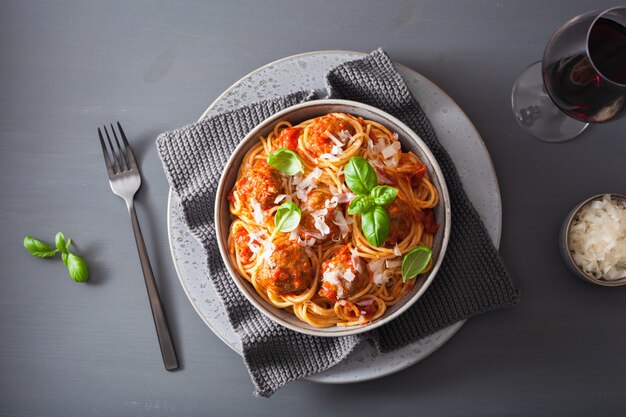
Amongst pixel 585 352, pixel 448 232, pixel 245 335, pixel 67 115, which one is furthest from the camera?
pixel 67 115

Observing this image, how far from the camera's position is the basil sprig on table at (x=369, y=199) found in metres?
2.51

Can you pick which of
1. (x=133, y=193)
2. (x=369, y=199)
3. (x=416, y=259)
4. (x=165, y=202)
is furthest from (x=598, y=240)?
(x=133, y=193)

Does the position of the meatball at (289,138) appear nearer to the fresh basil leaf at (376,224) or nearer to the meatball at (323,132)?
the meatball at (323,132)

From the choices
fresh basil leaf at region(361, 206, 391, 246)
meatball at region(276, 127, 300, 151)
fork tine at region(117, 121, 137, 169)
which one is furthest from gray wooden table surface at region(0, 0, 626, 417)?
fresh basil leaf at region(361, 206, 391, 246)

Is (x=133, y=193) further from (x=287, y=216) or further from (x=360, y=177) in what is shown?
(x=360, y=177)

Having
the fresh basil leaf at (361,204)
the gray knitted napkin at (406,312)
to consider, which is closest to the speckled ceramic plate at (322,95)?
the gray knitted napkin at (406,312)

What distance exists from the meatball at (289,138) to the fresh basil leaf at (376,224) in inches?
21.2

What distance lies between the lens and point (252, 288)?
111 inches

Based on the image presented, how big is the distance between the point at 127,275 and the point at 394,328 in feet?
5.23

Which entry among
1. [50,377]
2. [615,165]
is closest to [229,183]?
[50,377]

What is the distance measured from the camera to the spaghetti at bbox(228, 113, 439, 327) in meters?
2.64

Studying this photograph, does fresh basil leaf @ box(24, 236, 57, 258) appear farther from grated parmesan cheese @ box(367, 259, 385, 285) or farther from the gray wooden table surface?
grated parmesan cheese @ box(367, 259, 385, 285)

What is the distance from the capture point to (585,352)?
320cm

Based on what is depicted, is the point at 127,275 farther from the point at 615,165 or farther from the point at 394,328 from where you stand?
the point at 615,165
